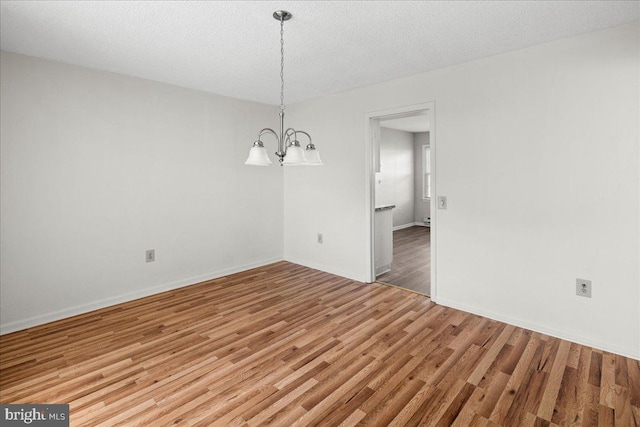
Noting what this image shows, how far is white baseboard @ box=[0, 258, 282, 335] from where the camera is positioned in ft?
9.81

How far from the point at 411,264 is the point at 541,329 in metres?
2.29

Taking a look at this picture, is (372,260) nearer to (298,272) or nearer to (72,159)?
(298,272)

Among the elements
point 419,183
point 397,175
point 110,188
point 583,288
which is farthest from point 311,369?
point 419,183

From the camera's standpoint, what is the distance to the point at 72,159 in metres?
3.23

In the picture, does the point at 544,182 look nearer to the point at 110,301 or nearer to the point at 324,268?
the point at 324,268

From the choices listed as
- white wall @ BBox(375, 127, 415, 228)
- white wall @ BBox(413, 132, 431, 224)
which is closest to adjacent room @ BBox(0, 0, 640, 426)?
white wall @ BBox(375, 127, 415, 228)

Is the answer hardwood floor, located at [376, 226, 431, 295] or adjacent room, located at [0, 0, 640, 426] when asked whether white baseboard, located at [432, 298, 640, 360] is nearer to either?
A: adjacent room, located at [0, 0, 640, 426]

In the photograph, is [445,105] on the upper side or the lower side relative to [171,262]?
upper

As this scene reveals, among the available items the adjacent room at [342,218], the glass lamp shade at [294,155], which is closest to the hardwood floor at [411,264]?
the adjacent room at [342,218]

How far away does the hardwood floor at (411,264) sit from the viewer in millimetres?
4148

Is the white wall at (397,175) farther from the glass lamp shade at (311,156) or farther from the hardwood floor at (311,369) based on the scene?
the glass lamp shade at (311,156)

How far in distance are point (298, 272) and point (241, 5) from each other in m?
3.31

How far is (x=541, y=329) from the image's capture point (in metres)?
2.83

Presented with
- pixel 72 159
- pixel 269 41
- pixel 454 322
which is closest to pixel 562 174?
pixel 454 322
